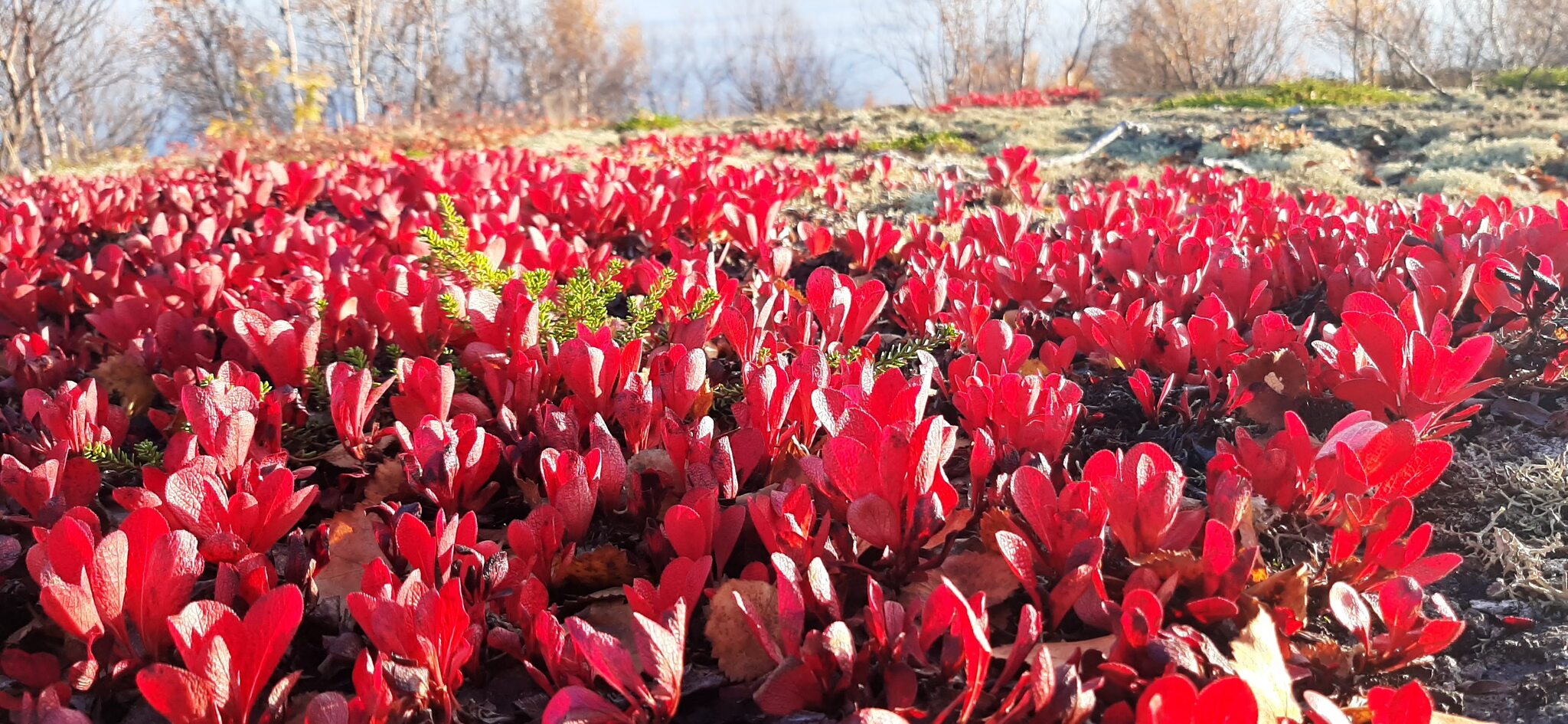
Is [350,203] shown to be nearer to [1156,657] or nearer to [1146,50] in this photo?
[1156,657]

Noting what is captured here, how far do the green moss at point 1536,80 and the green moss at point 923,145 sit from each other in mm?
11262

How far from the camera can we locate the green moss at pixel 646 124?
14.4 meters

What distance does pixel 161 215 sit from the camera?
12.0ft

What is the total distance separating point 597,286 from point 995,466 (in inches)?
51.5

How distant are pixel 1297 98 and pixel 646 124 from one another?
11.6m

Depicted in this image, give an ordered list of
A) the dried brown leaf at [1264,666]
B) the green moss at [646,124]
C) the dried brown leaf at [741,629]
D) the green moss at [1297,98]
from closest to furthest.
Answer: the dried brown leaf at [1264,666], the dried brown leaf at [741,629], the green moss at [1297,98], the green moss at [646,124]

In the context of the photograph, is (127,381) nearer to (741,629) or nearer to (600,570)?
(600,570)

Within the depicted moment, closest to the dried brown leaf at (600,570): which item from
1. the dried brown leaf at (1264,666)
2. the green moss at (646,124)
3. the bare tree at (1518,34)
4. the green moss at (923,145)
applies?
the dried brown leaf at (1264,666)

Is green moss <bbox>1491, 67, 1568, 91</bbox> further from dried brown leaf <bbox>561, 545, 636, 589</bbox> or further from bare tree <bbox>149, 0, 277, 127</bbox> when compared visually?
bare tree <bbox>149, 0, 277, 127</bbox>

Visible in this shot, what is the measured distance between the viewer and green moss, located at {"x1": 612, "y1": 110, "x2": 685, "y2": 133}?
1442 centimetres

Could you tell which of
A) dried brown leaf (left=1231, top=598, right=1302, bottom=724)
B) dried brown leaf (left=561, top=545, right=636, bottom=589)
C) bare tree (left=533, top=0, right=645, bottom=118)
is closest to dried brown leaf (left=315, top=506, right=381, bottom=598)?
dried brown leaf (left=561, top=545, right=636, bottom=589)

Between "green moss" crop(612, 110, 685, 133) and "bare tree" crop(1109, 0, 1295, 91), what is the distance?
16.4 meters

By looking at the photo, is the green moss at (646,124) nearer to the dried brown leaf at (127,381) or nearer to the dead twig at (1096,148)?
the dead twig at (1096,148)

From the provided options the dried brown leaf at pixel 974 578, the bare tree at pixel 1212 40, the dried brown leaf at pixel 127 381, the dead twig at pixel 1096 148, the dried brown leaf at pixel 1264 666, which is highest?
the bare tree at pixel 1212 40
